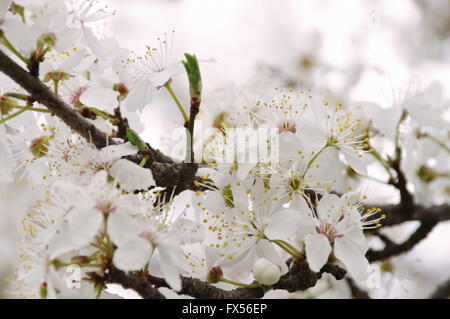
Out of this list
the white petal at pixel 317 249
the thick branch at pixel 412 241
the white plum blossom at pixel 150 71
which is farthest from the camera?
the thick branch at pixel 412 241

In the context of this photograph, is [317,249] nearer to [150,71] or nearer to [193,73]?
[193,73]

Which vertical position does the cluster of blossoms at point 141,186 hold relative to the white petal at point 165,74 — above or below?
below

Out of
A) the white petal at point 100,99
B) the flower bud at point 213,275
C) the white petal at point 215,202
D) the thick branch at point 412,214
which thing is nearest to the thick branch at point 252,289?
the flower bud at point 213,275

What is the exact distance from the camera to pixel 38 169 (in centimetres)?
111

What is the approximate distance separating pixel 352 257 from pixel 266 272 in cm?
16

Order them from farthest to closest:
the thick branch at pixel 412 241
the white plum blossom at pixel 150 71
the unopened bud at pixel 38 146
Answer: the thick branch at pixel 412 241, the unopened bud at pixel 38 146, the white plum blossom at pixel 150 71

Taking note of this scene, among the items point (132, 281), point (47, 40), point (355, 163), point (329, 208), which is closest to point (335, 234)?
point (329, 208)

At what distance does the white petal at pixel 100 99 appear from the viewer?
1.05m

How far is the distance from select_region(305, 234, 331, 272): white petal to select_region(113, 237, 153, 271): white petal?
0.96 ft

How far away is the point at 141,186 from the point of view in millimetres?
935

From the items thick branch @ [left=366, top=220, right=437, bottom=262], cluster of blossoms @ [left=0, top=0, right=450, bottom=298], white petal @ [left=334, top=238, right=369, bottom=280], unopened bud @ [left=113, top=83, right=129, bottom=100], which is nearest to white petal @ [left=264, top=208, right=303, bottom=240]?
cluster of blossoms @ [left=0, top=0, right=450, bottom=298]

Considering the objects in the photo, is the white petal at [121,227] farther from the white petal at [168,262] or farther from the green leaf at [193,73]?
the green leaf at [193,73]

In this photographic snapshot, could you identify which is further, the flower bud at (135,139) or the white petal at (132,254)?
the flower bud at (135,139)

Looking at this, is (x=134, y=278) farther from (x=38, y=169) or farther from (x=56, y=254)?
(x=38, y=169)
